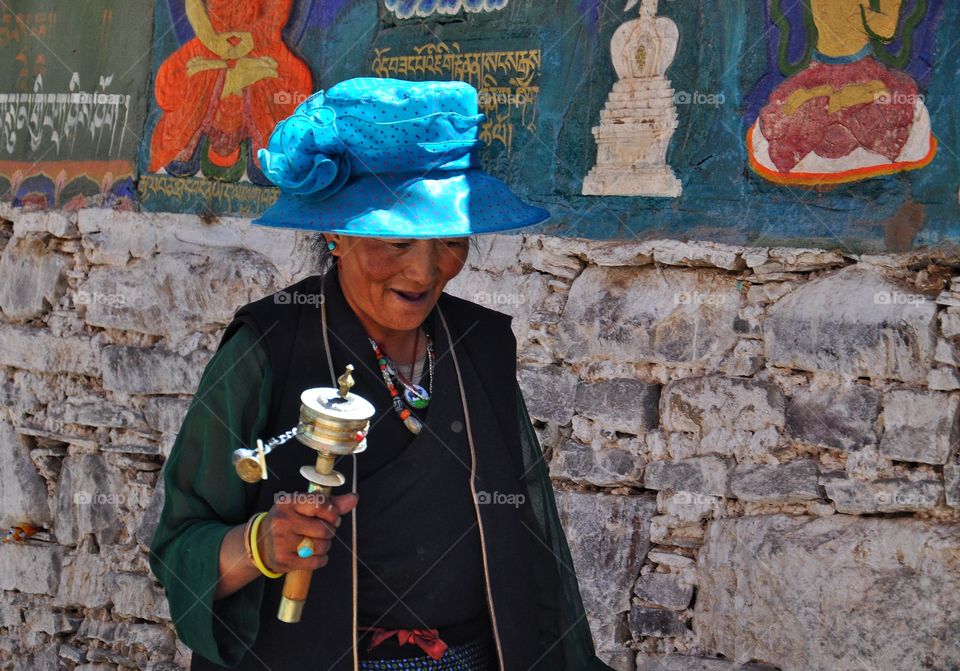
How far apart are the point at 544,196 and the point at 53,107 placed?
2.45 m

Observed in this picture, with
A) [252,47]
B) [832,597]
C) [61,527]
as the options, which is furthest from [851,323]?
[61,527]

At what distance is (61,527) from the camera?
491cm

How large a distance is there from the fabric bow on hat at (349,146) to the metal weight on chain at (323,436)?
15.5 inches

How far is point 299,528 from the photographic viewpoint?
1.81 metres

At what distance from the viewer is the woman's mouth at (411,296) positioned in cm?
208
